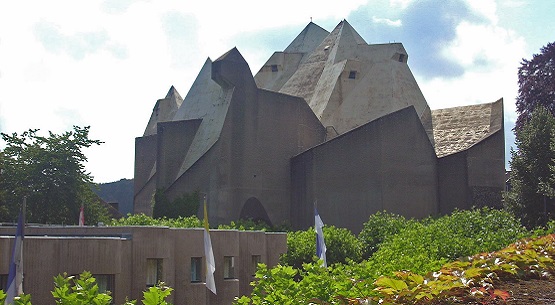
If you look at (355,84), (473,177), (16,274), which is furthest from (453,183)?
(16,274)

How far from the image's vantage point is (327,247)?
1184 inches

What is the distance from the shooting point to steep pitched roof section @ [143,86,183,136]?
57.5 meters

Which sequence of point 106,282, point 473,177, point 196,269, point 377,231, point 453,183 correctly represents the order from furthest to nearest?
point 453,183
point 473,177
point 377,231
point 196,269
point 106,282

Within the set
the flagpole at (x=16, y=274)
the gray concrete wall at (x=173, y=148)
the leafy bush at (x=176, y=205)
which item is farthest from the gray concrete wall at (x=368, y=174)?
the flagpole at (x=16, y=274)

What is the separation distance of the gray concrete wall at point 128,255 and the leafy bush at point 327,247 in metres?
4.99

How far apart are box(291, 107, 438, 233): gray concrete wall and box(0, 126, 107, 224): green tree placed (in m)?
12.1

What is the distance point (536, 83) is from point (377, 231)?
15.5 metres

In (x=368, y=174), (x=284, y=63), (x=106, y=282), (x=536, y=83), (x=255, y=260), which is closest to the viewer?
(x=106, y=282)

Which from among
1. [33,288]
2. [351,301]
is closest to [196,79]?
[33,288]

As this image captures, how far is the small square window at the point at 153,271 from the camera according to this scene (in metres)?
17.7

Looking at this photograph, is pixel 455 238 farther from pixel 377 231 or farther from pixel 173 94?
pixel 173 94

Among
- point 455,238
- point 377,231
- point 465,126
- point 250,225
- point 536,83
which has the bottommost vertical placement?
point 455,238

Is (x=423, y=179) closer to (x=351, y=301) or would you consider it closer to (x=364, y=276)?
(x=364, y=276)

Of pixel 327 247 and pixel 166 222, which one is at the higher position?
pixel 166 222
